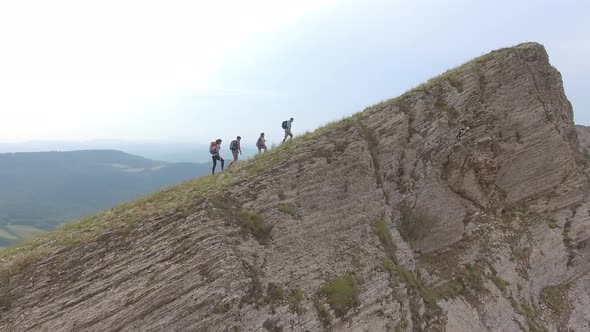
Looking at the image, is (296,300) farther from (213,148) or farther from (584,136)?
(584,136)

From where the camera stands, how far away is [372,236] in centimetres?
2416

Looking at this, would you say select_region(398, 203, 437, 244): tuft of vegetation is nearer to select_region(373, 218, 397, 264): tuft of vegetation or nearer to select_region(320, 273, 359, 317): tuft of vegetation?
select_region(373, 218, 397, 264): tuft of vegetation

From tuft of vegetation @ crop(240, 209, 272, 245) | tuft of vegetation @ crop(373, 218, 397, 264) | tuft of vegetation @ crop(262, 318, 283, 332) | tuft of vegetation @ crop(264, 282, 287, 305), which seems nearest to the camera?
tuft of vegetation @ crop(262, 318, 283, 332)

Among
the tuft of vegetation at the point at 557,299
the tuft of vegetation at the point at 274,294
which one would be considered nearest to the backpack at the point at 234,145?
the tuft of vegetation at the point at 274,294

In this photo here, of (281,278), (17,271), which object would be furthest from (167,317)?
(17,271)

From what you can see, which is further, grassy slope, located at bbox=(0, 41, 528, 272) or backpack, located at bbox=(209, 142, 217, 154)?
backpack, located at bbox=(209, 142, 217, 154)

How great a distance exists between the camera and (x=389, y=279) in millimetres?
22453

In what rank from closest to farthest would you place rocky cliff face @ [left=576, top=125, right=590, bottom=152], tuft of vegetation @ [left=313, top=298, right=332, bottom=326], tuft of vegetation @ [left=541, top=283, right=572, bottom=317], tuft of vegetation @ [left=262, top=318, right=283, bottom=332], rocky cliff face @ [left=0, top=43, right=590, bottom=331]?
1. rocky cliff face @ [left=0, top=43, right=590, bottom=331]
2. tuft of vegetation @ [left=262, top=318, right=283, bottom=332]
3. tuft of vegetation @ [left=313, top=298, right=332, bottom=326]
4. tuft of vegetation @ [left=541, top=283, right=572, bottom=317]
5. rocky cliff face @ [left=576, top=125, right=590, bottom=152]

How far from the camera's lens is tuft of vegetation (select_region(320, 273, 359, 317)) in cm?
2033

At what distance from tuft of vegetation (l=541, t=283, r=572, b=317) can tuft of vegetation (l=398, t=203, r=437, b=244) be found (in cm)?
844

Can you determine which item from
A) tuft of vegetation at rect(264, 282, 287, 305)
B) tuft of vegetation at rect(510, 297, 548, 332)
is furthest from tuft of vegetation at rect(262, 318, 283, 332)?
tuft of vegetation at rect(510, 297, 548, 332)

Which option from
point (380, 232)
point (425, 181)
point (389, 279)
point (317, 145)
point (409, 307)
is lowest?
point (409, 307)

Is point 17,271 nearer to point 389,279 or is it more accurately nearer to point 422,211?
point 389,279

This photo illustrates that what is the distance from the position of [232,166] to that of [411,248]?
1249 cm
